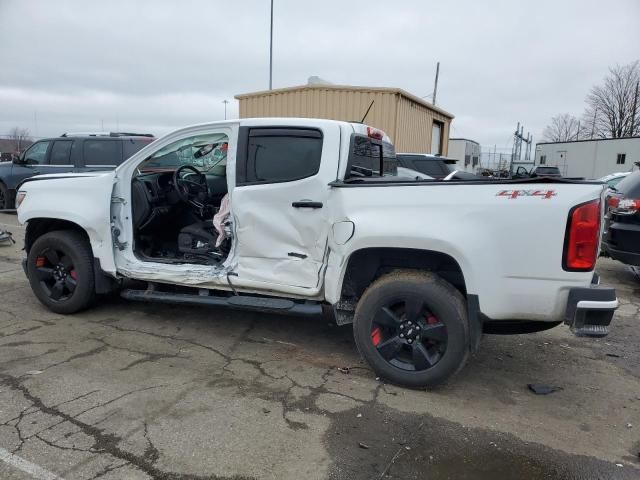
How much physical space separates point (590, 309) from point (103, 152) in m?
10.5

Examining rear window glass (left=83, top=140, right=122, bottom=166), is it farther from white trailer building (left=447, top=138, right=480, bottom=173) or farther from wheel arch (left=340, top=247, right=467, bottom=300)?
white trailer building (left=447, top=138, right=480, bottom=173)

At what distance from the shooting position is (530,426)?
312 centimetres

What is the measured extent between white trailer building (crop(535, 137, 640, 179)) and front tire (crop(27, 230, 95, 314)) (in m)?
29.6

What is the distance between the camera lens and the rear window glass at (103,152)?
10.8 metres

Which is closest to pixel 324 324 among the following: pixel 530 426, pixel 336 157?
pixel 336 157

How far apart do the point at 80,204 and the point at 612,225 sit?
6.21m

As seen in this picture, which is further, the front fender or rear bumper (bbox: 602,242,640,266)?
rear bumper (bbox: 602,242,640,266)

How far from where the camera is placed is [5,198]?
1216cm

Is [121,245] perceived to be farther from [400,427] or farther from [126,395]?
[400,427]

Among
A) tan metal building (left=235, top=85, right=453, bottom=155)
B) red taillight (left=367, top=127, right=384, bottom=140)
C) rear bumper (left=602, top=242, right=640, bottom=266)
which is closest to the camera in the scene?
red taillight (left=367, top=127, right=384, bottom=140)

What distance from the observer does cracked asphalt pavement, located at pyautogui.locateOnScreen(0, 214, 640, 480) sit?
8.79 feet

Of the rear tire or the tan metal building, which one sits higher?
the tan metal building

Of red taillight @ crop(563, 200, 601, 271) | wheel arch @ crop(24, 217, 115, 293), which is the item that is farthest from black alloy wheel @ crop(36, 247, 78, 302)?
red taillight @ crop(563, 200, 601, 271)

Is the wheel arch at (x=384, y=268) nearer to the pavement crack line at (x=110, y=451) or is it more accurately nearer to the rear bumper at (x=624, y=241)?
the pavement crack line at (x=110, y=451)
